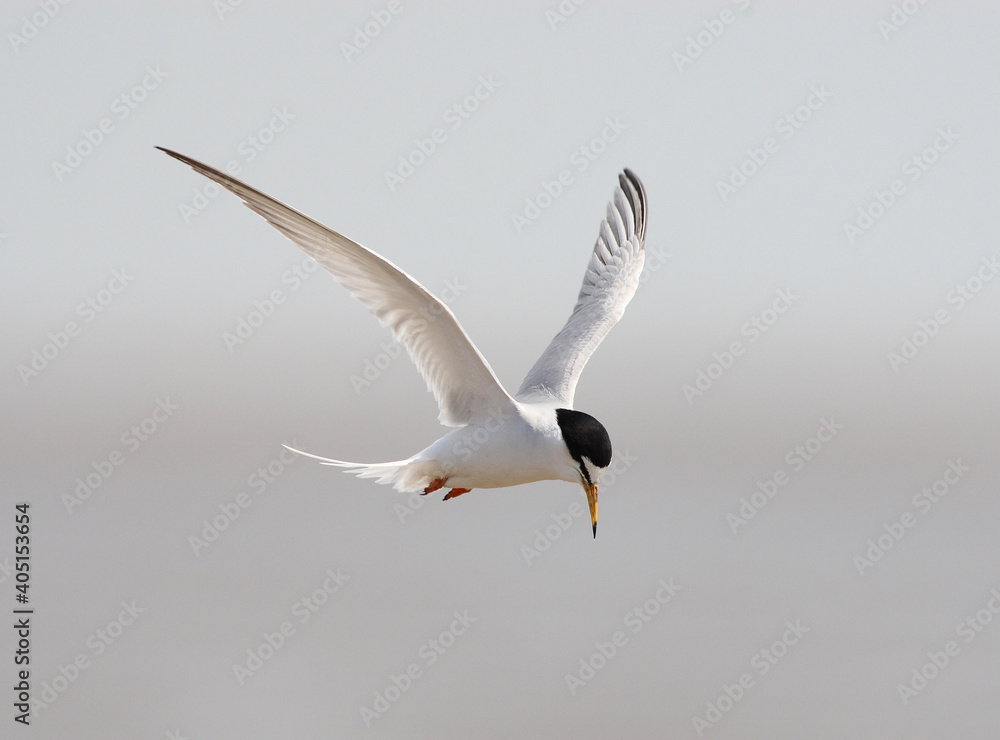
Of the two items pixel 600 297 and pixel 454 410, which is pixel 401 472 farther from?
pixel 600 297

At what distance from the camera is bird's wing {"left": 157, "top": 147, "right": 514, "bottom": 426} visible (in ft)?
16.1

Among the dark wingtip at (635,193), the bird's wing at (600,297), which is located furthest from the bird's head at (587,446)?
the dark wingtip at (635,193)

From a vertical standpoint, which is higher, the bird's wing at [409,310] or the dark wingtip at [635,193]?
the dark wingtip at [635,193]

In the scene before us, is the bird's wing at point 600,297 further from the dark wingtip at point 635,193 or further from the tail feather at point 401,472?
the tail feather at point 401,472

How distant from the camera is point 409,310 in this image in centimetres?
550

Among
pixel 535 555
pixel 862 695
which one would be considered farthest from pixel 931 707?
pixel 535 555

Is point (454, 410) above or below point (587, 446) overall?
below

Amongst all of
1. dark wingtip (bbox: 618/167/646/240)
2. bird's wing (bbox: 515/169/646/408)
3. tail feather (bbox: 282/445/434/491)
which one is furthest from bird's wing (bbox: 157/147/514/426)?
dark wingtip (bbox: 618/167/646/240)

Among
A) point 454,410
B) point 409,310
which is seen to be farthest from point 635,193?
point 409,310

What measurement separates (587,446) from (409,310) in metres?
1.12

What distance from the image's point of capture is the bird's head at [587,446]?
546 cm

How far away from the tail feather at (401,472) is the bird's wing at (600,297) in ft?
2.94

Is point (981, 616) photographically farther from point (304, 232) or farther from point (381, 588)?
point (304, 232)

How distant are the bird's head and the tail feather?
0.78 meters
